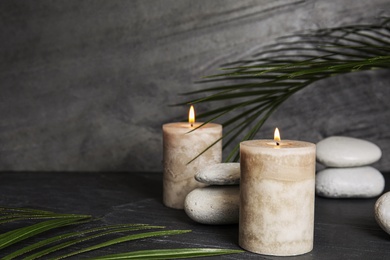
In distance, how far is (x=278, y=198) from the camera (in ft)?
2.48

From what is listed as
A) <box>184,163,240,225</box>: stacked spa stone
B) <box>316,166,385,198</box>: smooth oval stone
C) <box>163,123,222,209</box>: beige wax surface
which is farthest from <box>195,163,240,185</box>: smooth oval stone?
<box>316,166,385,198</box>: smooth oval stone

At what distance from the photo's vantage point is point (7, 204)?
103 cm

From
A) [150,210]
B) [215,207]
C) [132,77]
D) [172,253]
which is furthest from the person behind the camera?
[132,77]

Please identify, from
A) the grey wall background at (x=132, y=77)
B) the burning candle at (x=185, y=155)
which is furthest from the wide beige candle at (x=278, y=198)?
the grey wall background at (x=132, y=77)

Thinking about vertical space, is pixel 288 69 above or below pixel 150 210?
above

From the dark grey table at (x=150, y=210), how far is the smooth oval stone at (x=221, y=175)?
0.07 meters

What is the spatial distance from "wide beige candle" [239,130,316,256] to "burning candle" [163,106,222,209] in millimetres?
226

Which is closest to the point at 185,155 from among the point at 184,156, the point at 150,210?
the point at 184,156

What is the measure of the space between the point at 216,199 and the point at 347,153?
31 cm

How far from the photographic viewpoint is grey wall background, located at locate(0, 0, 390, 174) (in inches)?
51.4

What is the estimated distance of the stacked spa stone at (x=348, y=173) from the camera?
3.51ft

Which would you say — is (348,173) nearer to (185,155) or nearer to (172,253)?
(185,155)

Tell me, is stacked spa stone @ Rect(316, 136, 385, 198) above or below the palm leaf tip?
above

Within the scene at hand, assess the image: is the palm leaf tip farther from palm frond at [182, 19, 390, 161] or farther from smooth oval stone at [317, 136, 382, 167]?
smooth oval stone at [317, 136, 382, 167]
